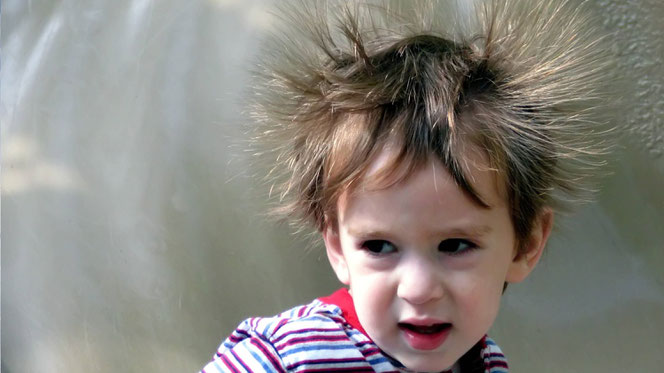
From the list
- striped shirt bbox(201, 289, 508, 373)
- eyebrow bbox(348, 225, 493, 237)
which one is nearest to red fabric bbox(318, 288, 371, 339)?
striped shirt bbox(201, 289, 508, 373)

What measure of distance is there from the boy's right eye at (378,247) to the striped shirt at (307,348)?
0.10m

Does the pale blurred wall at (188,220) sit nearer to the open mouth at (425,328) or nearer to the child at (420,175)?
the child at (420,175)

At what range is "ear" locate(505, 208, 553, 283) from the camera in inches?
43.4

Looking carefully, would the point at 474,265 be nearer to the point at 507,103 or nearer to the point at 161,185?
the point at 507,103

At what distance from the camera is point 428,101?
100 centimetres

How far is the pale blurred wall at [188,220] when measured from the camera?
1628mm

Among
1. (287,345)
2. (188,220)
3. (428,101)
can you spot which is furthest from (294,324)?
(188,220)

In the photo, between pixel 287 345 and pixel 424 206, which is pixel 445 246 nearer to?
pixel 424 206

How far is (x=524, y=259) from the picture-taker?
3.65 ft

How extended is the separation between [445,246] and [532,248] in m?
0.17

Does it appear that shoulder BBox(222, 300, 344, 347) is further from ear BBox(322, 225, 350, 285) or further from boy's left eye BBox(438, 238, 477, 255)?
boy's left eye BBox(438, 238, 477, 255)

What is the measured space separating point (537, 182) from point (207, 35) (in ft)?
2.66

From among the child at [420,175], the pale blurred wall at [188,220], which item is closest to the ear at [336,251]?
the child at [420,175]

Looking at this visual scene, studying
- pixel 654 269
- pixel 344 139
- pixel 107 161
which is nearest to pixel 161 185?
pixel 107 161
